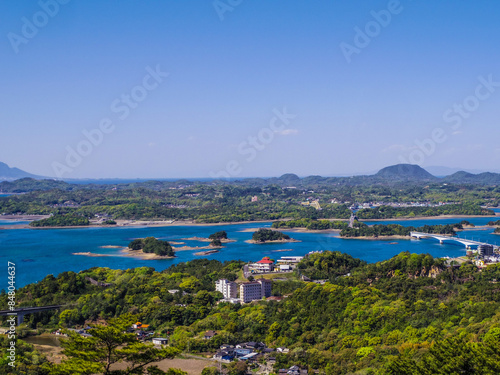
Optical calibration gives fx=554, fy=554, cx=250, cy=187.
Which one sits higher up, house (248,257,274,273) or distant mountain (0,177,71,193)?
distant mountain (0,177,71,193)

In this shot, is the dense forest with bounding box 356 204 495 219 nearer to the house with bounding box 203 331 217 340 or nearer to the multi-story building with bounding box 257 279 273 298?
the multi-story building with bounding box 257 279 273 298

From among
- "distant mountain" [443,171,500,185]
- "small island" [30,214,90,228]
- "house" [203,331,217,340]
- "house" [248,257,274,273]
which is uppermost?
"distant mountain" [443,171,500,185]

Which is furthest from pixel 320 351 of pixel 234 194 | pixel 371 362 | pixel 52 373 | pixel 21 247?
pixel 234 194

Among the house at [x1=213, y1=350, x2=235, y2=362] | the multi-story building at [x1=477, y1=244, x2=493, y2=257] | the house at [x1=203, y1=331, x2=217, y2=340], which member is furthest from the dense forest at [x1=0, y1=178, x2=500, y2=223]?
the house at [x1=213, y1=350, x2=235, y2=362]

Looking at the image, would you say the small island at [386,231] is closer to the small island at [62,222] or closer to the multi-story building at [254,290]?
the multi-story building at [254,290]

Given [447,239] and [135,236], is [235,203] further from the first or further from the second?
[447,239]

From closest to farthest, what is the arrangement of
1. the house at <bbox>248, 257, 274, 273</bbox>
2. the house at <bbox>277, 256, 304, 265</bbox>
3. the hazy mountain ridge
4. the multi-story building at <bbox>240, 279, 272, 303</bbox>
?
the multi-story building at <bbox>240, 279, 272, 303</bbox> → the house at <bbox>248, 257, 274, 273</bbox> → the house at <bbox>277, 256, 304, 265</bbox> → the hazy mountain ridge

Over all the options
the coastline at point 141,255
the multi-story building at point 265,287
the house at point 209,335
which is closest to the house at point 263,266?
the multi-story building at point 265,287
